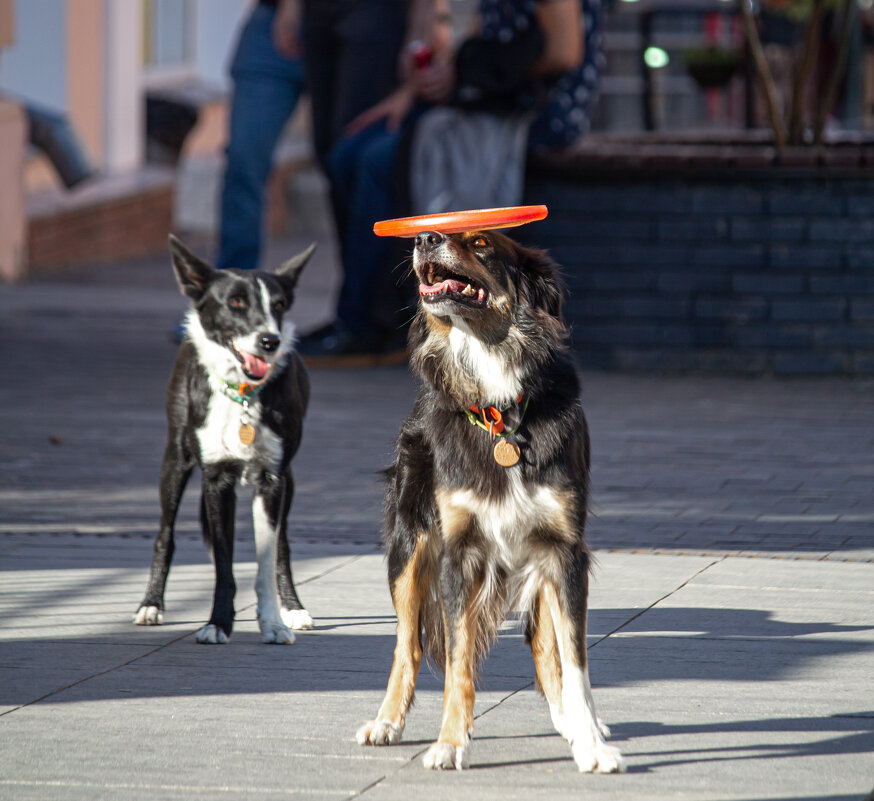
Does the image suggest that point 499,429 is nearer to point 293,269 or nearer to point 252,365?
point 252,365

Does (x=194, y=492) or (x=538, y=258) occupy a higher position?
(x=538, y=258)

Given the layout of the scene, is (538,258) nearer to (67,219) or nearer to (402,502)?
(402,502)

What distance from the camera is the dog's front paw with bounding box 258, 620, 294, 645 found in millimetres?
5766

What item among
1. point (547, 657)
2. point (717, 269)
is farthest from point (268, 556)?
point (717, 269)

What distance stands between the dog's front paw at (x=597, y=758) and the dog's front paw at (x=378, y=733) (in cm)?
56

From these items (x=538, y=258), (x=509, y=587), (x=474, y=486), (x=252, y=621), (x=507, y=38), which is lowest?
(x=252, y=621)

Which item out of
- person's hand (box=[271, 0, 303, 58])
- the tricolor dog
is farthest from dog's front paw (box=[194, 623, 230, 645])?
person's hand (box=[271, 0, 303, 58])

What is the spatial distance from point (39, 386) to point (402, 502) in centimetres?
732

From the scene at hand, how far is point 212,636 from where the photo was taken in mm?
5750

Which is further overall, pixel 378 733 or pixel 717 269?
pixel 717 269

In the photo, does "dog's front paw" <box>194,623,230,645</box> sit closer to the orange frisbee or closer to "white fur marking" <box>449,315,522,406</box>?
"white fur marking" <box>449,315,522,406</box>

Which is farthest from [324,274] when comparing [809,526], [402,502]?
[402,502]

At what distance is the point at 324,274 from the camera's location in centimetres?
1927

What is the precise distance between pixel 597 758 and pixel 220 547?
1.95m
